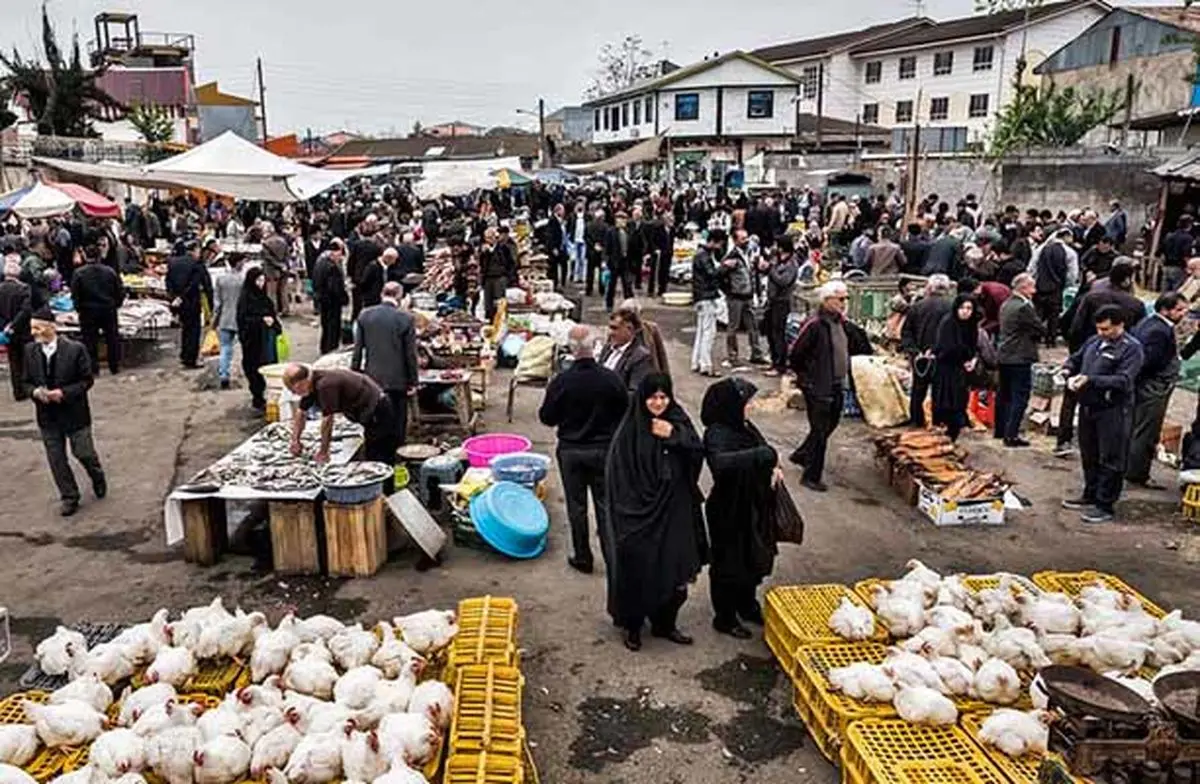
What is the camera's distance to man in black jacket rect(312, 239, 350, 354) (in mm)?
12398

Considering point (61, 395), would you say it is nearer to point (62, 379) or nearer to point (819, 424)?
point (62, 379)

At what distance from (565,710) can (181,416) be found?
24.8ft

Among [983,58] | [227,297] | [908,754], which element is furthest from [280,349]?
[983,58]

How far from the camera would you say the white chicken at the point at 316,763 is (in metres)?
3.69

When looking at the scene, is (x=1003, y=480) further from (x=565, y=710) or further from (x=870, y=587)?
(x=565, y=710)

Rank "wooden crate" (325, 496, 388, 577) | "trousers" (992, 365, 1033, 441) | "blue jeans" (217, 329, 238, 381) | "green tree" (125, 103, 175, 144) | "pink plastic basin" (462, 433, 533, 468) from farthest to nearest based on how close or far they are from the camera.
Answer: "green tree" (125, 103, 175, 144), "blue jeans" (217, 329, 238, 381), "trousers" (992, 365, 1033, 441), "pink plastic basin" (462, 433, 533, 468), "wooden crate" (325, 496, 388, 577)

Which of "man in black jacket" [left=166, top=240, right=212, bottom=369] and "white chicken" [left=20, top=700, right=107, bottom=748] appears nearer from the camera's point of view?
"white chicken" [left=20, top=700, right=107, bottom=748]

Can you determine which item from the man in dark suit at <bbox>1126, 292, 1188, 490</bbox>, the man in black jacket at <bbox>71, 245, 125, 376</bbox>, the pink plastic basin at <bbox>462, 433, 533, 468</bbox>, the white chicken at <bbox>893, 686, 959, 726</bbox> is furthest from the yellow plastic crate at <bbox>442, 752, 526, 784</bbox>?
the man in black jacket at <bbox>71, 245, 125, 376</bbox>

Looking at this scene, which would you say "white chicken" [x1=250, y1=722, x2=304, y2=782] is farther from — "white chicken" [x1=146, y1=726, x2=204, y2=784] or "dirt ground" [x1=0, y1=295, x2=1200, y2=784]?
"dirt ground" [x1=0, y1=295, x2=1200, y2=784]

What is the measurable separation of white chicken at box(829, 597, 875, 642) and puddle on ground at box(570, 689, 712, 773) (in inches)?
33.8

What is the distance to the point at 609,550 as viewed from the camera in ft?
18.6

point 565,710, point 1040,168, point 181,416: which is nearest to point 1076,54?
point 1040,168

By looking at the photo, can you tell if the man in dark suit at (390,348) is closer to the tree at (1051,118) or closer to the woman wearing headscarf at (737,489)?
the woman wearing headscarf at (737,489)

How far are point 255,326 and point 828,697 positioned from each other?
8.29 m
